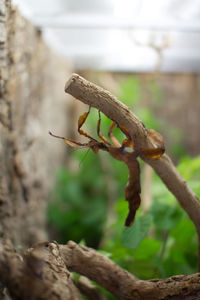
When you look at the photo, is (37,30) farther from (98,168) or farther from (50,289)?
(98,168)

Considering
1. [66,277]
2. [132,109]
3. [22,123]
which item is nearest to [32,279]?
[66,277]

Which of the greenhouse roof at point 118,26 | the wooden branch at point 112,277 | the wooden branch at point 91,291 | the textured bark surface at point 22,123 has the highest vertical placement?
the greenhouse roof at point 118,26

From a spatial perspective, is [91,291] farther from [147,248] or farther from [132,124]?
[132,124]

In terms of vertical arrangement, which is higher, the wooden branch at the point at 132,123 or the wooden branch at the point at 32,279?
the wooden branch at the point at 132,123

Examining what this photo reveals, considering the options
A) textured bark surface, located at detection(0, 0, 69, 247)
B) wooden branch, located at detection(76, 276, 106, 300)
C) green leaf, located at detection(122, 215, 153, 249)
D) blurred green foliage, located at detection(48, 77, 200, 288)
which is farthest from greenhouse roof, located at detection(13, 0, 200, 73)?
wooden branch, located at detection(76, 276, 106, 300)

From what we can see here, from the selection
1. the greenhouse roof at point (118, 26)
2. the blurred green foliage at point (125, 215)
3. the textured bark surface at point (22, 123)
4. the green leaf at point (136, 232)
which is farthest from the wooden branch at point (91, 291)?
the greenhouse roof at point (118, 26)

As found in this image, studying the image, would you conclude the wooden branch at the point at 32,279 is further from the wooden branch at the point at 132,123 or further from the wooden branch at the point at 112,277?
the wooden branch at the point at 132,123
